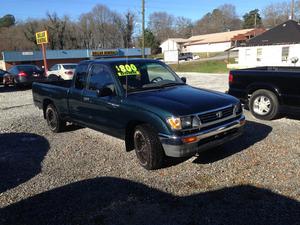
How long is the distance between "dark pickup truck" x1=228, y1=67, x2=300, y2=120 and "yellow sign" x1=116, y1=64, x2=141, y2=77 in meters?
3.73

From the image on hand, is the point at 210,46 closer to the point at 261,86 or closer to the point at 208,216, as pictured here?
the point at 261,86

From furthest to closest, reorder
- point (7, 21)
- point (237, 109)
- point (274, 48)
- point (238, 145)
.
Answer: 1. point (7, 21)
2. point (274, 48)
3. point (238, 145)
4. point (237, 109)

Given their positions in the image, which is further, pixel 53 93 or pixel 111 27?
pixel 111 27

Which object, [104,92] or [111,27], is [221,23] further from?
[104,92]

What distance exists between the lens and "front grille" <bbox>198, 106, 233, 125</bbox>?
15.7ft

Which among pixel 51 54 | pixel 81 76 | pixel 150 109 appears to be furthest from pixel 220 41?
pixel 150 109

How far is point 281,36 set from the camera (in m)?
31.7

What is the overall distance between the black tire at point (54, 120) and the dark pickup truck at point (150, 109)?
2.34ft

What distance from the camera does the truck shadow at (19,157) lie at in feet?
16.9

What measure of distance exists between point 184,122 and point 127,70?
1.81 m

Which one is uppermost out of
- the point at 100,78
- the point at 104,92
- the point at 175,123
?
the point at 100,78

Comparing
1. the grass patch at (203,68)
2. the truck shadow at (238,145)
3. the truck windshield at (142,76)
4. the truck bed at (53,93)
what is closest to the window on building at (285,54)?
the grass patch at (203,68)

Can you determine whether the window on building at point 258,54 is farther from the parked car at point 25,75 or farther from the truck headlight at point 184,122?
the truck headlight at point 184,122

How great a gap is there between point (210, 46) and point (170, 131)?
263 ft
